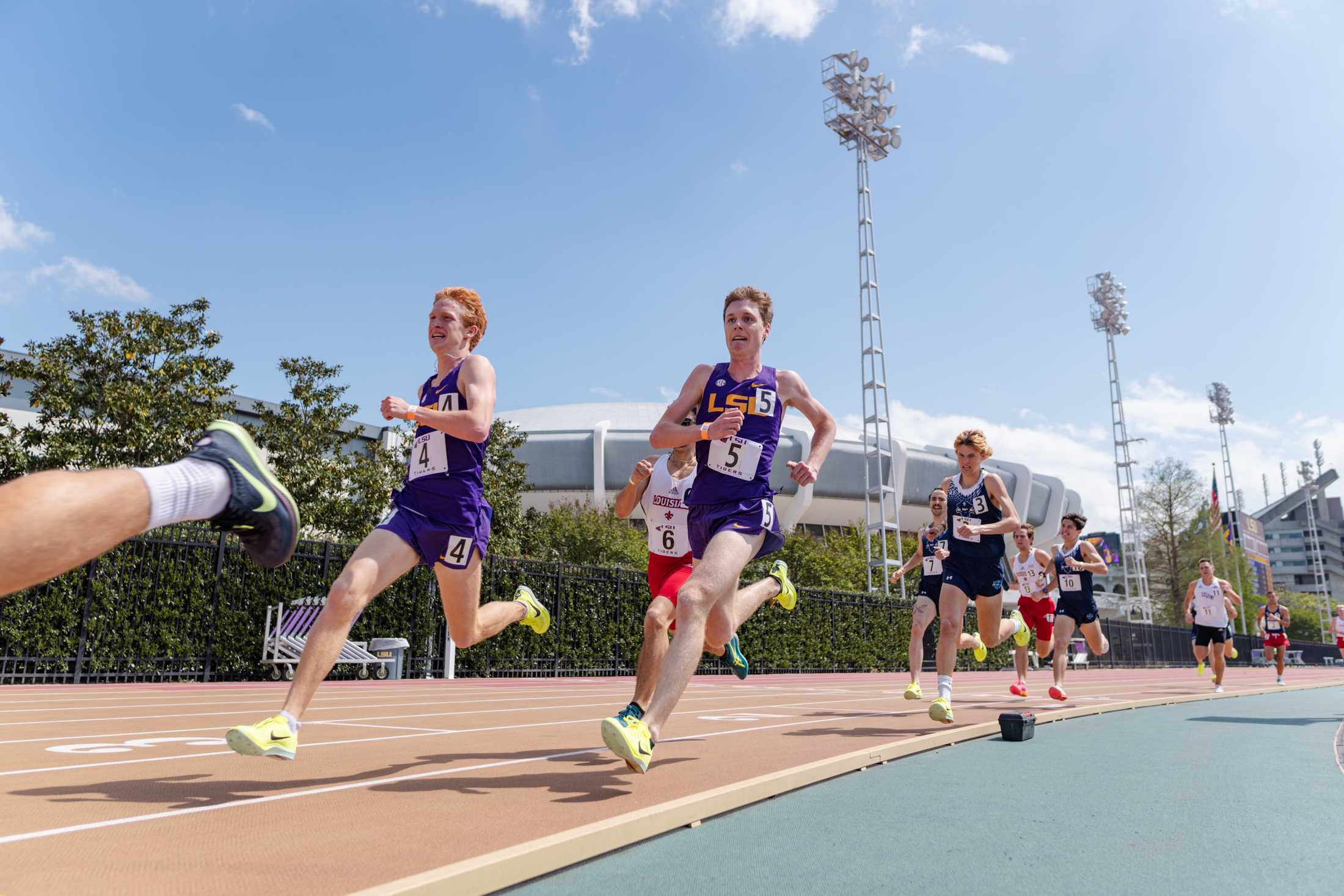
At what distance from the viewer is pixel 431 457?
4.48 m

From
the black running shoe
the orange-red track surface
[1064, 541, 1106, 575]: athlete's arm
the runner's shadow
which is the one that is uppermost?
[1064, 541, 1106, 575]: athlete's arm

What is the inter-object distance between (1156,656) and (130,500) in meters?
46.6

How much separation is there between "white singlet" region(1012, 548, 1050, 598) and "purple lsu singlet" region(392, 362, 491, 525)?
28.6 feet

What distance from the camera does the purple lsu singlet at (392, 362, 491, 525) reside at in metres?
4.45

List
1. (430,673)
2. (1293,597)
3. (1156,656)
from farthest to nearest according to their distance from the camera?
(1293,597), (1156,656), (430,673)

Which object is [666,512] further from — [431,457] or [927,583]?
[927,583]

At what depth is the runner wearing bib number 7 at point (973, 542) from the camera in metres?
7.34

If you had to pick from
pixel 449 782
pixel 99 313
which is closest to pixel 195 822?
pixel 449 782

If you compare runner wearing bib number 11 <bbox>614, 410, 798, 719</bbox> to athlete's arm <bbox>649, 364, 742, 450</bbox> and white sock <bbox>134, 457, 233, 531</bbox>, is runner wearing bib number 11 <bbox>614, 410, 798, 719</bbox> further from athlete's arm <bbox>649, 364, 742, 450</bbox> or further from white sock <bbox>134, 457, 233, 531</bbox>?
white sock <bbox>134, 457, 233, 531</bbox>

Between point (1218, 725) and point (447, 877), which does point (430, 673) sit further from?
point (447, 877)

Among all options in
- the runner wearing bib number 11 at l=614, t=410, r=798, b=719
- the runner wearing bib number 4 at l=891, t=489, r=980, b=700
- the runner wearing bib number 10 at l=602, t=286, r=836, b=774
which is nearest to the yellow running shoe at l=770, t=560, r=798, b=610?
the runner wearing bib number 11 at l=614, t=410, r=798, b=719

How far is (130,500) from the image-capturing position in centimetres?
190

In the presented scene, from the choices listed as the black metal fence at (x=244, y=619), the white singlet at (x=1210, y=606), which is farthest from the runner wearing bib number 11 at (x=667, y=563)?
the white singlet at (x=1210, y=606)

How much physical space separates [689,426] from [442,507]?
1241 mm
